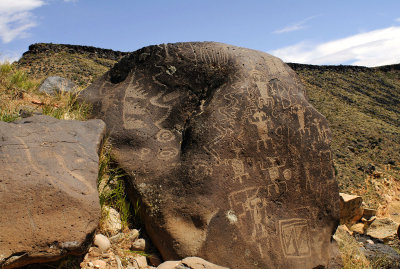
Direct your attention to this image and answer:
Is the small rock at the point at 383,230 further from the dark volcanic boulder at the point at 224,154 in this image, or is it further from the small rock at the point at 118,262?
the small rock at the point at 118,262

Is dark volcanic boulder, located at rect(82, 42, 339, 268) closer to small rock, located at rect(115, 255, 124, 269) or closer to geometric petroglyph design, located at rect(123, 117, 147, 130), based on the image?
geometric petroglyph design, located at rect(123, 117, 147, 130)

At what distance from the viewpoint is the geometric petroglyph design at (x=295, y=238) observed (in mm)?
3443

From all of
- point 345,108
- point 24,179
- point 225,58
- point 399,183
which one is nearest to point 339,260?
point 225,58

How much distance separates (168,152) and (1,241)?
1.69 m

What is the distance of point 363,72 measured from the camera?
23.6m

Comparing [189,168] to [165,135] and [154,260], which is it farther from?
[154,260]

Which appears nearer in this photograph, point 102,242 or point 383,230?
point 102,242

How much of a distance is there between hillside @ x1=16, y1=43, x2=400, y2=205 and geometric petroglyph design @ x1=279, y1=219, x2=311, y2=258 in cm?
729

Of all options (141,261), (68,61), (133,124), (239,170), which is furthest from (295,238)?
(68,61)

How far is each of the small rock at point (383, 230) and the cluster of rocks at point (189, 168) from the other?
3.77m

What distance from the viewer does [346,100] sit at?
702 inches

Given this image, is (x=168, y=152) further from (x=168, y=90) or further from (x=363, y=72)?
(x=363, y=72)

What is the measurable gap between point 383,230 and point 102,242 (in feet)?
19.2

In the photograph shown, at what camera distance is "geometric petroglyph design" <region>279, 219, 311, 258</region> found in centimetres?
344
